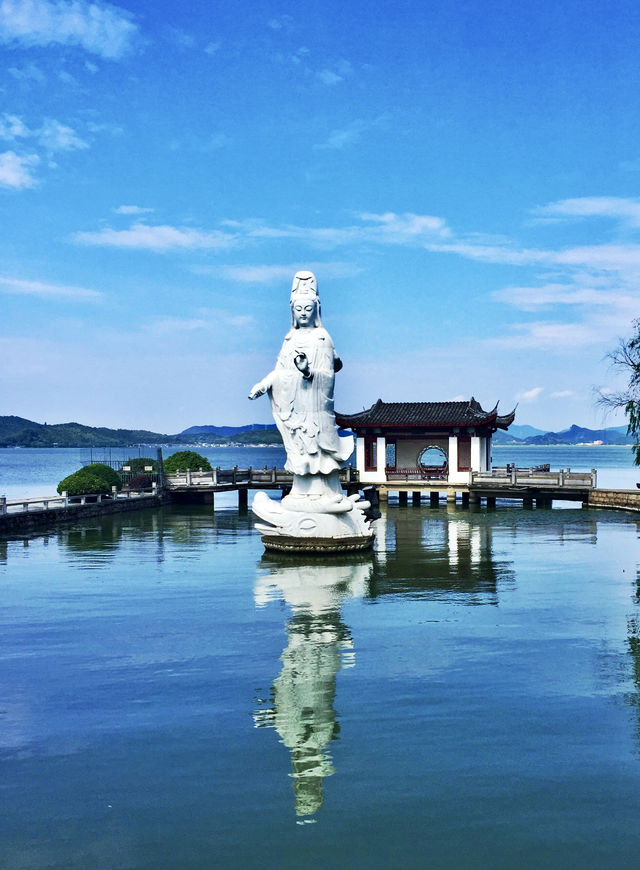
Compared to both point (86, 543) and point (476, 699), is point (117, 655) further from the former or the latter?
point (86, 543)

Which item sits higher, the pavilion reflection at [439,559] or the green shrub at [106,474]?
the green shrub at [106,474]

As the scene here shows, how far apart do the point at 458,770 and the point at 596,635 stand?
6415mm

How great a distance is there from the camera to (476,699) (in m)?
10.4

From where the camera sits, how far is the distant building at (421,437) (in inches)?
1689

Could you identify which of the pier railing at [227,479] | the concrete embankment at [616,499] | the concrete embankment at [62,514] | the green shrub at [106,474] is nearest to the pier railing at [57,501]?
the concrete embankment at [62,514]

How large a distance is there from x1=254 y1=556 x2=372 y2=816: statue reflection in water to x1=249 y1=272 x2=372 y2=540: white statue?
2.54 metres

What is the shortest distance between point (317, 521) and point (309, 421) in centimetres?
280

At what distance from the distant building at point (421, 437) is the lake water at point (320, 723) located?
918 inches

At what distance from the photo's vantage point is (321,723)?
9.55 metres

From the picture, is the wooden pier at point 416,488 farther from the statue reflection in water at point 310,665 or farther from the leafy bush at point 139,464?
the statue reflection in water at point 310,665

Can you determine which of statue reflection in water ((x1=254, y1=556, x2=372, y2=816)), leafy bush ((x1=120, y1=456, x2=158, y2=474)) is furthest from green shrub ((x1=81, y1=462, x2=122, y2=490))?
statue reflection in water ((x1=254, y1=556, x2=372, y2=816))

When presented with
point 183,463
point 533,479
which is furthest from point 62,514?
point 533,479

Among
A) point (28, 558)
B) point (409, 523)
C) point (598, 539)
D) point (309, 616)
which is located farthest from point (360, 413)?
point (309, 616)

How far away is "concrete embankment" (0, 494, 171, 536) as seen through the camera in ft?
96.1
